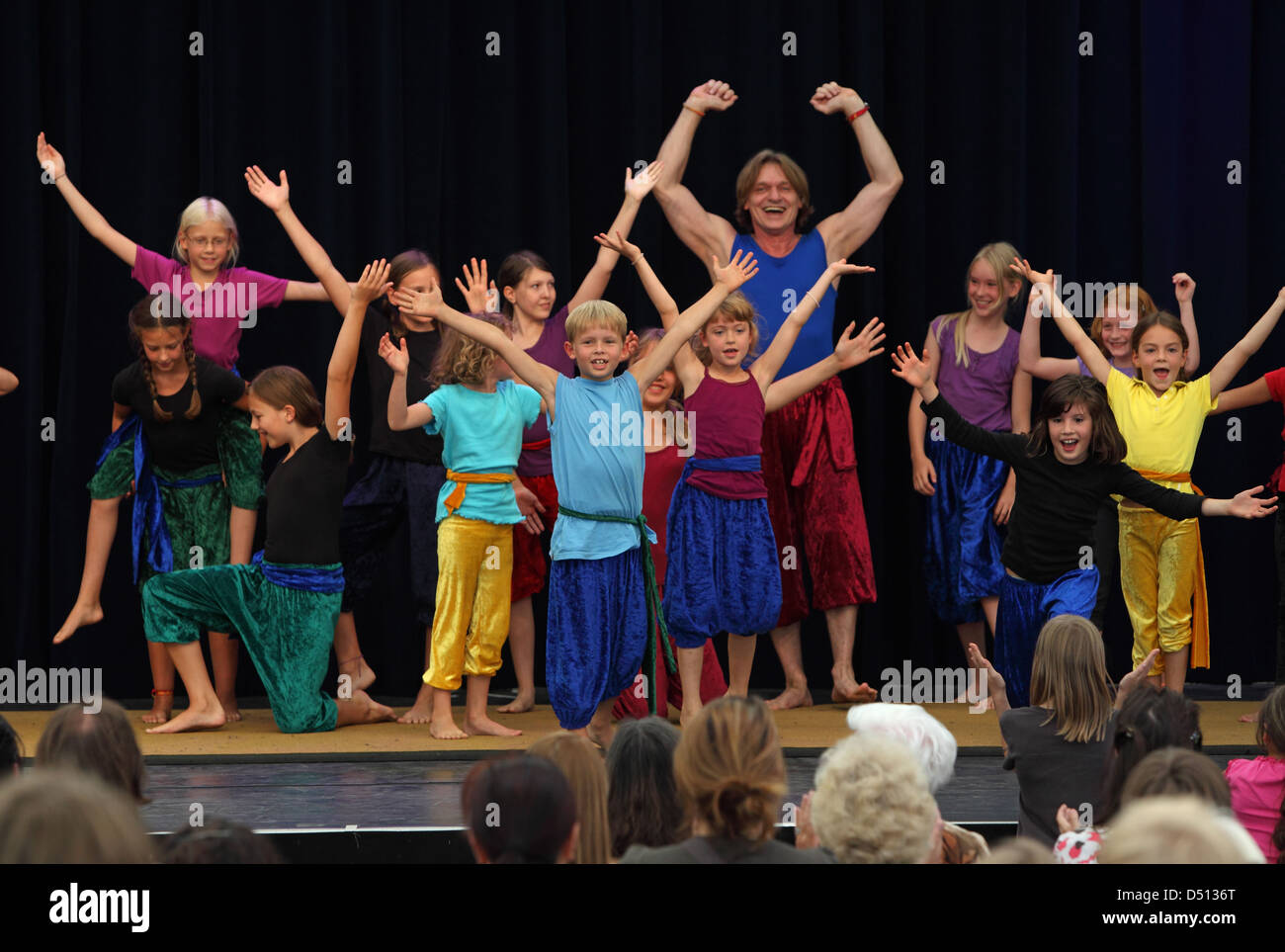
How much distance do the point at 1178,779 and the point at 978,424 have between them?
3.29 m

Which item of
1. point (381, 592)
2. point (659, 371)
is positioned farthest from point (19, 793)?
point (381, 592)

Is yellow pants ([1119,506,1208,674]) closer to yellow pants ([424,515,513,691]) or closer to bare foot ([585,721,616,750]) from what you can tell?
bare foot ([585,721,616,750])

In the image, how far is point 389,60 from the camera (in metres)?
5.80

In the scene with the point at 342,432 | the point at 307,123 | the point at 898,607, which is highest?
the point at 307,123

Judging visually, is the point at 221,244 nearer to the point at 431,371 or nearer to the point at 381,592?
the point at 431,371

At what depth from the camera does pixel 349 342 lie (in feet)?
15.5

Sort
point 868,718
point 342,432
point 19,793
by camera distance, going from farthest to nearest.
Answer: point 342,432
point 868,718
point 19,793

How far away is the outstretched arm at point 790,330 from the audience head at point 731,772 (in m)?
2.62

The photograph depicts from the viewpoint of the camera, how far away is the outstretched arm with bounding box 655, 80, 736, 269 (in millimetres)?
5363

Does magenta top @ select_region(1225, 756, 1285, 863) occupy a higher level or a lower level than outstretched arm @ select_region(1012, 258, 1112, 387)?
lower

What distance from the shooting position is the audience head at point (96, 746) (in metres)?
2.57

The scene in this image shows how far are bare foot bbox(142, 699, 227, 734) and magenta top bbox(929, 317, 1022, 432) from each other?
254cm

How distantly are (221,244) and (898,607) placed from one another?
2747mm

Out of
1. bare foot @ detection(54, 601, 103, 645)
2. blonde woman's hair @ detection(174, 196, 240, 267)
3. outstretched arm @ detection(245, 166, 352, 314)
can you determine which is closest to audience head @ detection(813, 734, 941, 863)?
outstretched arm @ detection(245, 166, 352, 314)
